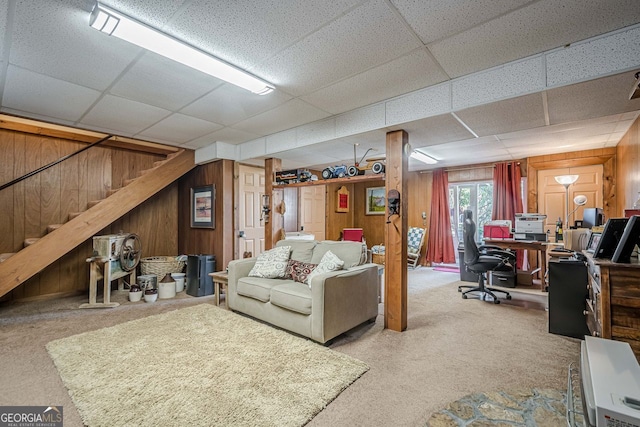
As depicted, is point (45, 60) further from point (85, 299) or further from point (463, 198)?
point (463, 198)

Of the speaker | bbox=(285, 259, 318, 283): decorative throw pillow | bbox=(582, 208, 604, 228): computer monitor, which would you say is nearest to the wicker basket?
the speaker

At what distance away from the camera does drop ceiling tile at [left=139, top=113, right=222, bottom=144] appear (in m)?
3.62

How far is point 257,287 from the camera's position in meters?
3.28

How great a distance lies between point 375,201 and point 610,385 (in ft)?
22.0

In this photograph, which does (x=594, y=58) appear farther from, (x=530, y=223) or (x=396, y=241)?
(x=530, y=223)

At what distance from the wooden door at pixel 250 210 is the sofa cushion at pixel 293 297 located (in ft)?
6.81

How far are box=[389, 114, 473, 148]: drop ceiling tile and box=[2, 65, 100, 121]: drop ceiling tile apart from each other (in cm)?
315

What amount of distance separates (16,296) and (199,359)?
372 cm

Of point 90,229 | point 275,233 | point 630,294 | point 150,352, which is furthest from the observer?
point 275,233

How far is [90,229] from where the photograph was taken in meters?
4.11

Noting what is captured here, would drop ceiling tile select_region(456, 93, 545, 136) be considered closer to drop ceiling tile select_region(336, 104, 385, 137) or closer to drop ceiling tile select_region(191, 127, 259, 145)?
drop ceiling tile select_region(336, 104, 385, 137)

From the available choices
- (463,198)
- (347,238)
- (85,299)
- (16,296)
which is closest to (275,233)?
(347,238)

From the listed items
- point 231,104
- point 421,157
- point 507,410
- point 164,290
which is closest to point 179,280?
point 164,290

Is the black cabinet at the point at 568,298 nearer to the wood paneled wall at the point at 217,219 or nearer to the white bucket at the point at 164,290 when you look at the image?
the wood paneled wall at the point at 217,219
